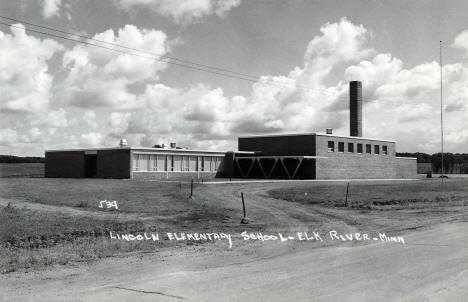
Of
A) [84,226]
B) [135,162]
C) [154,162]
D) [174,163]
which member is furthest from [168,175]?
[84,226]

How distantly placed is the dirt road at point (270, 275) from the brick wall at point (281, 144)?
40486 mm

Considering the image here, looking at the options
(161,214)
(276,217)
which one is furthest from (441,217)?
(161,214)

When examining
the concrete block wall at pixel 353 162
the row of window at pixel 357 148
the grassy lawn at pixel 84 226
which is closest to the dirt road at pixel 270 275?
the grassy lawn at pixel 84 226

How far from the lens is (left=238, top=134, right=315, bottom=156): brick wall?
5250 centimetres

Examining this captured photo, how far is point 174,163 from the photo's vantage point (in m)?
47.1

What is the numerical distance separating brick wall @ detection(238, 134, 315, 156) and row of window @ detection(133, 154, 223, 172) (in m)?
7.73

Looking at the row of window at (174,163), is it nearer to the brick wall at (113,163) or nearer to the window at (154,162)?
the window at (154,162)

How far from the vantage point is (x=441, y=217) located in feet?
59.2

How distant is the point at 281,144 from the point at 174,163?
15.4 metres

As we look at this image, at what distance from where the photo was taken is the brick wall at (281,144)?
52.5m

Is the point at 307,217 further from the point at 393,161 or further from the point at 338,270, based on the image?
the point at 393,161

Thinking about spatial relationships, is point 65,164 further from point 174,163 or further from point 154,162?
point 174,163

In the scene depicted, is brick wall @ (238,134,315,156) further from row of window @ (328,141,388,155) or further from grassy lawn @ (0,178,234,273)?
grassy lawn @ (0,178,234,273)

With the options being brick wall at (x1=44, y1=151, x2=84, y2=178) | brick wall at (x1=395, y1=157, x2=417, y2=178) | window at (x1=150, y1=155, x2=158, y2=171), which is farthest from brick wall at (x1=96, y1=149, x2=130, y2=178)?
brick wall at (x1=395, y1=157, x2=417, y2=178)
